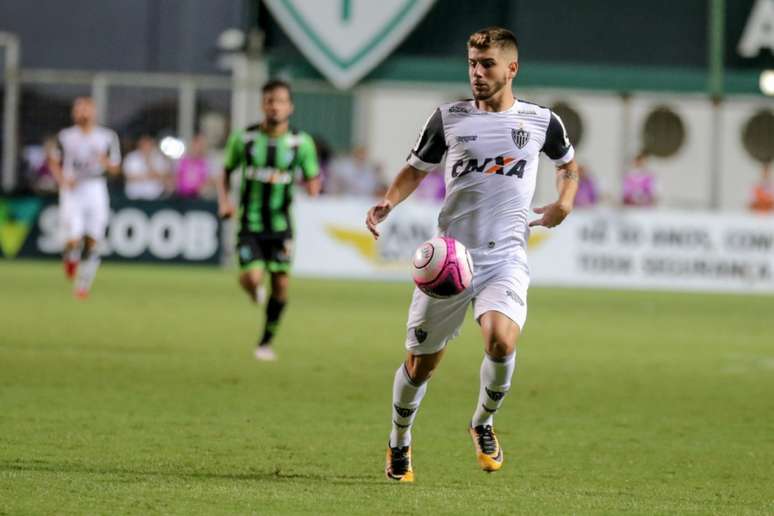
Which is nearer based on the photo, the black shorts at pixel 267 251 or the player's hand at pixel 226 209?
the player's hand at pixel 226 209

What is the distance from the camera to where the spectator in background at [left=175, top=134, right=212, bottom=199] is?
1037 inches

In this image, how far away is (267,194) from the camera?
1324 centimetres

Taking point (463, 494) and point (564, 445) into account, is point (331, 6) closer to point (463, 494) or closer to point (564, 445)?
point (564, 445)

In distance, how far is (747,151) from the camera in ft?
109

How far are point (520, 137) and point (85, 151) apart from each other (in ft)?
41.5

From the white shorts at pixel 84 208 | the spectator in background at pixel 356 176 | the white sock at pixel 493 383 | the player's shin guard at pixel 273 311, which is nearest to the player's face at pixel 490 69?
the white sock at pixel 493 383

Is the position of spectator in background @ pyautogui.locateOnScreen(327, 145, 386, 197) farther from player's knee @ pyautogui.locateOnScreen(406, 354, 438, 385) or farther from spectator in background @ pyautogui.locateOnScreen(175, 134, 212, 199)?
player's knee @ pyautogui.locateOnScreen(406, 354, 438, 385)

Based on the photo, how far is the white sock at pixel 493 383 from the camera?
296 inches

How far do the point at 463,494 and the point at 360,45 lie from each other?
1985 cm

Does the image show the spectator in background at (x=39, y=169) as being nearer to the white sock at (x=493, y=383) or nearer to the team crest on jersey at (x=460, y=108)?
the team crest on jersey at (x=460, y=108)

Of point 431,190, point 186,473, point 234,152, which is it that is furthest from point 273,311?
point 431,190

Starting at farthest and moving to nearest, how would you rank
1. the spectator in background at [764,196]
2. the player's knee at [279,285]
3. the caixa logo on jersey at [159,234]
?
the spectator in background at [764,196] → the caixa logo on jersey at [159,234] → the player's knee at [279,285]

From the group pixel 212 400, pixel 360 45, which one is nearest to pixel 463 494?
pixel 212 400

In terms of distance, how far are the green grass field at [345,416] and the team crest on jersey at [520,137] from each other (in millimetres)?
1629
